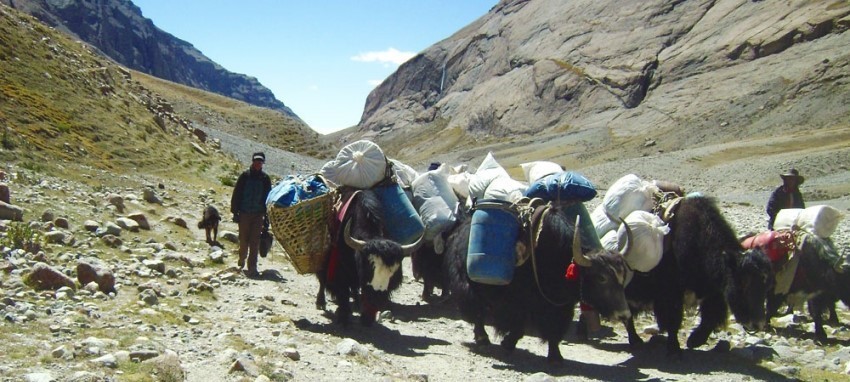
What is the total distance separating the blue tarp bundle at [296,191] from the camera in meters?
7.57

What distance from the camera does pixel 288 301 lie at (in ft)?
26.3

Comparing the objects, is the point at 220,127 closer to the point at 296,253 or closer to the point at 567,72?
the point at 296,253

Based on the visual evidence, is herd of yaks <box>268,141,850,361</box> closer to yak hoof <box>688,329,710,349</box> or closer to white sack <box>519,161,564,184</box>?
yak hoof <box>688,329,710,349</box>

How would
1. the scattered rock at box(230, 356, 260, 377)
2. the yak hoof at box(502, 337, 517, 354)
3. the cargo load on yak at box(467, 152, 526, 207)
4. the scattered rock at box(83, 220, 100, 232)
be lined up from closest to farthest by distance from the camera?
the scattered rock at box(230, 356, 260, 377) → the yak hoof at box(502, 337, 517, 354) → the cargo load on yak at box(467, 152, 526, 207) → the scattered rock at box(83, 220, 100, 232)

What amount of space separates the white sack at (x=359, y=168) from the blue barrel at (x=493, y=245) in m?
1.35

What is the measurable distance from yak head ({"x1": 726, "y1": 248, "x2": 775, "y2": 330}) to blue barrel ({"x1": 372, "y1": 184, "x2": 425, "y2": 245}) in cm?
301

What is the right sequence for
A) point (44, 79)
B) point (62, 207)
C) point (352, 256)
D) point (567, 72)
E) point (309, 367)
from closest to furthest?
point (309, 367) → point (352, 256) → point (62, 207) → point (44, 79) → point (567, 72)

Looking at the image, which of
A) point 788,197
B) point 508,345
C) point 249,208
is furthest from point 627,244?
point 249,208

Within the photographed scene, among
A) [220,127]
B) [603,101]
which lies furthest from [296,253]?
[603,101]

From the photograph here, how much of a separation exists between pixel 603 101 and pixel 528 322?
7358 centimetres

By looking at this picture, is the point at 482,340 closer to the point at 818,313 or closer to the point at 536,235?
the point at 536,235

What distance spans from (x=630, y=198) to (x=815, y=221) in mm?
2158

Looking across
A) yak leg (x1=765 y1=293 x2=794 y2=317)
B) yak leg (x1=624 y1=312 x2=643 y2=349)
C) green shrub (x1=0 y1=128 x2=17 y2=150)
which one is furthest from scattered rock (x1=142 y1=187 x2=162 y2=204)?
yak leg (x1=765 y1=293 x2=794 y2=317)

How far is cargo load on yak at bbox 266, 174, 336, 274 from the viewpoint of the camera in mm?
7531
